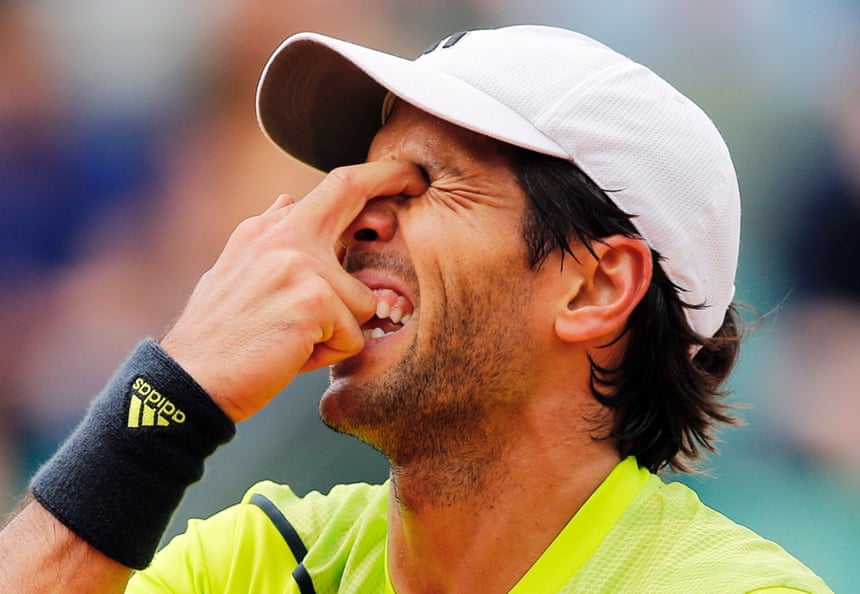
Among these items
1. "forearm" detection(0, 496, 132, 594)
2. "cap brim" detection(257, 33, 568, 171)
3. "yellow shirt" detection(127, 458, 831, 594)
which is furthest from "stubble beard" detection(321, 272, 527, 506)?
"forearm" detection(0, 496, 132, 594)

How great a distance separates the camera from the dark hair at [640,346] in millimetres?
2004

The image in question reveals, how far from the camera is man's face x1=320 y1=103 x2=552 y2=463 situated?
1935 mm

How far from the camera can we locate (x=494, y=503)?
1997mm

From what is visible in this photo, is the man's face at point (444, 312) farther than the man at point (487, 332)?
Yes

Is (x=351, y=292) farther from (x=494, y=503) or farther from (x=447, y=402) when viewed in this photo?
(x=494, y=503)

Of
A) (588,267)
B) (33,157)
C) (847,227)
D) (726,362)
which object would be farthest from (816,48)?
(33,157)

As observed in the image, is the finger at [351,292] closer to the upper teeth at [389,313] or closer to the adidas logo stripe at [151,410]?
the upper teeth at [389,313]

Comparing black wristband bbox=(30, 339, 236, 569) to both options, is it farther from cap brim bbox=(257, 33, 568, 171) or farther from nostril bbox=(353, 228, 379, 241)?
cap brim bbox=(257, 33, 568, 171)

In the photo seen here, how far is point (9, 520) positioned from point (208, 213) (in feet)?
7.96

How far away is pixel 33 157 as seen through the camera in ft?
13.7

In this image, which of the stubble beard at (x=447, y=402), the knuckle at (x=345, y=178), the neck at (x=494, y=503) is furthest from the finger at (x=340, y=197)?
the neck at (x=494, y=503)

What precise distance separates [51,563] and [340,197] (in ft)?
2.46

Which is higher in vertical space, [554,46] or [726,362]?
[554,46]

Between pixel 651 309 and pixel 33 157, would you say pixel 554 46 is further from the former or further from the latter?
pixel 33 157
